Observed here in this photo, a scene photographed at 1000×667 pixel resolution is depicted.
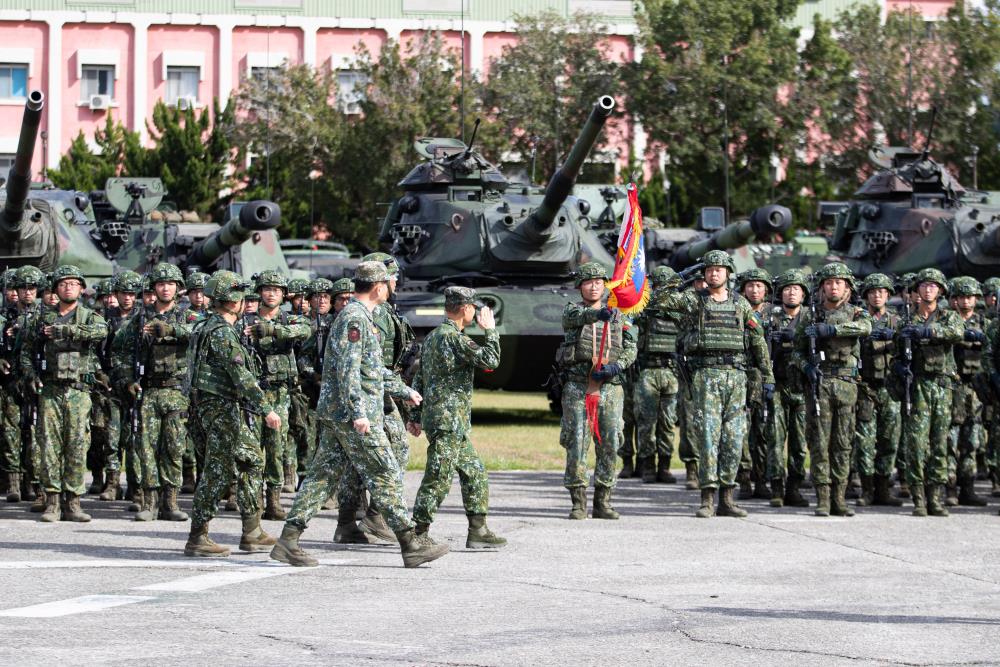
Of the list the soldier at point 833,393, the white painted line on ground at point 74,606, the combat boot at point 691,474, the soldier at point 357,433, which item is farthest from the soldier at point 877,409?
the white painted line on ground at point 74,606

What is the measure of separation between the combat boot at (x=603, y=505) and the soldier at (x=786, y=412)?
179cm

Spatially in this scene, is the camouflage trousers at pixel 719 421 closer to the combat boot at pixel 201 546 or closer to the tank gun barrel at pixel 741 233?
the combat boot at pixel 201 546

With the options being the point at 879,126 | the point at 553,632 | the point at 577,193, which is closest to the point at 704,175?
the point at 879,126

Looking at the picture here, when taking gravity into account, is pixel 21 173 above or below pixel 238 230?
above

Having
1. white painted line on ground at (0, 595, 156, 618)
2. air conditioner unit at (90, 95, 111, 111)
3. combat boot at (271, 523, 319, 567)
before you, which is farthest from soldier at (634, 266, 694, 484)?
air conditioner unit at (90, 95, 111, 111)

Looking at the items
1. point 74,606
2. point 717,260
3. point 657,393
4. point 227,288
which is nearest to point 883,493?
point 717,260

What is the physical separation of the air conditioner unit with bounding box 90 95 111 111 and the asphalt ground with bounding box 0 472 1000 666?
37.1m

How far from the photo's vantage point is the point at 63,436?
13516mm

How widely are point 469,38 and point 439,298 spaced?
30.3 m

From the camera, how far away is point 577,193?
26969mm

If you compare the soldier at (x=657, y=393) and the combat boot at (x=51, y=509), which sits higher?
the soldier at (x=657, y=393)

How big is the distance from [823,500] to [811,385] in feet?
2.96

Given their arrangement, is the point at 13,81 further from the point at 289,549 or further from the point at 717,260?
the point at 289,549

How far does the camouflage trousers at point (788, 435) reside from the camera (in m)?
15.1
